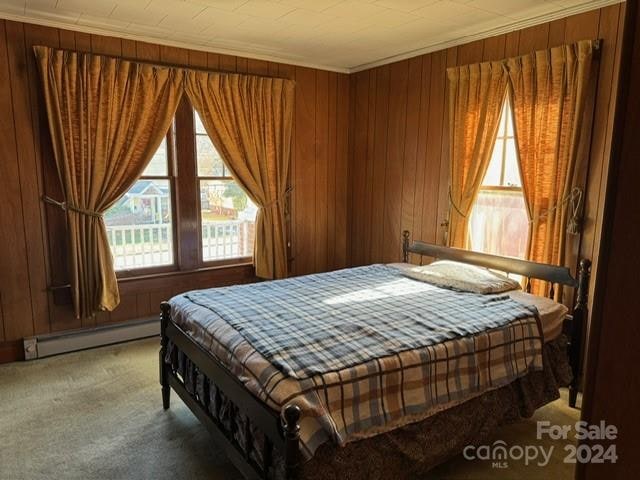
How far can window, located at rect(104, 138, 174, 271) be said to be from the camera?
12.6 feet

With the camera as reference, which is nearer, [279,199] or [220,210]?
[220,210]

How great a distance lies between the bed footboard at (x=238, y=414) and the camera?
157 centimetres

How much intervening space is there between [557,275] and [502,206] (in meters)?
0.77

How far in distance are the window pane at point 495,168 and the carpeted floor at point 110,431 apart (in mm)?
1680

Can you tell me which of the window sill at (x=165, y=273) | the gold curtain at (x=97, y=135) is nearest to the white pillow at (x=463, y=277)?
the window sill at (x=165, y=273)

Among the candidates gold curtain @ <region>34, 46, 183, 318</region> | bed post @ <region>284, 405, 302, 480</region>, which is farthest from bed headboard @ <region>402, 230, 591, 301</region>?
gold curtain @ <region>34, 46, 183, 318</region>

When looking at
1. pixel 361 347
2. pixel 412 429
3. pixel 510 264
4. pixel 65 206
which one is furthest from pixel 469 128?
pixel 65 206

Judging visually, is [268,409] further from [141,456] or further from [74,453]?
[74,453]

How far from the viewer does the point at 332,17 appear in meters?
3.20

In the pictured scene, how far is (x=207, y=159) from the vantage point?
4.12 meters

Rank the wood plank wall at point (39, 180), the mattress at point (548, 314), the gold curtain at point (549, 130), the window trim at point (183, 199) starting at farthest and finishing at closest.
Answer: the window trim at point (183, 199) < the wood plank wall at point (39, 180) < the gold curtain at point (549, 130) < the mattress at point (548, 314)

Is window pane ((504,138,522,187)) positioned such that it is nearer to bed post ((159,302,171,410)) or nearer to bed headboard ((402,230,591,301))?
bed headboard ((402,230,591,301))

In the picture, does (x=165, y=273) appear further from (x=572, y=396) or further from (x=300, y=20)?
(x=572, y=396)

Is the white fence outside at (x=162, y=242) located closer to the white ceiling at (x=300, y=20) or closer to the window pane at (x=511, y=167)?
the white ceiling at (x=300, y=20)
